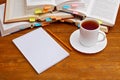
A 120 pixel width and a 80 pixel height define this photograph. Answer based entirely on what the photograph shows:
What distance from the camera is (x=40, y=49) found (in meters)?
0.96

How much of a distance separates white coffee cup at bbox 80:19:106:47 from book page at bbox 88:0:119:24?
0.12 meters

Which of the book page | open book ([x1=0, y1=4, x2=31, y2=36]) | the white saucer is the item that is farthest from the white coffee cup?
open book ([x1=0, y1=4, x2=31, y2=36])

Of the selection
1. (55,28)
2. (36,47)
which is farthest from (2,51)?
(55,28)

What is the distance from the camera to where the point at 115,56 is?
3.06 ft

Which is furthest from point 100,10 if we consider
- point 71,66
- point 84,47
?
point 71,66

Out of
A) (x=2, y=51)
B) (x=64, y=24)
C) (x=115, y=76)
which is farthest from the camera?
(x=64, y=24)

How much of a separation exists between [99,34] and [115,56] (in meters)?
0.12

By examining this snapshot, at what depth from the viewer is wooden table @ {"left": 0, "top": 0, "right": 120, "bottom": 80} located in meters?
0.88

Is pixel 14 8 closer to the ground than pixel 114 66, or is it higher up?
higher up

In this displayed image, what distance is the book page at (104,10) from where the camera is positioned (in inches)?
41.4

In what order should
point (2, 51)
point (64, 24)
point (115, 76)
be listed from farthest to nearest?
point (64, 24) → point (2, 51) → point (115, 76)

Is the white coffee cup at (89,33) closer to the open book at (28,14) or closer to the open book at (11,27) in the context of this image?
the open book at (28,14)

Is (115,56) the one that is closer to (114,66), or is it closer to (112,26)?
(114,66)

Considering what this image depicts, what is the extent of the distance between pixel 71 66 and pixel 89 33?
0.49ft
